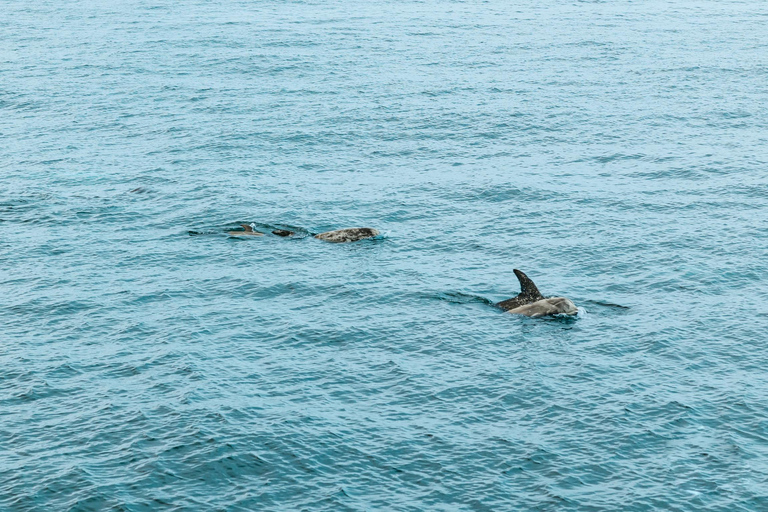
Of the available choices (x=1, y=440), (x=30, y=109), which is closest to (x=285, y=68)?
(x=30, y=109)

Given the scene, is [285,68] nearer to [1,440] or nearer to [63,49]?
[63,49]

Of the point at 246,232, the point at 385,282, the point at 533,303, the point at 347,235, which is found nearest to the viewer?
the point at 533,303

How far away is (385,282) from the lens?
186 feet

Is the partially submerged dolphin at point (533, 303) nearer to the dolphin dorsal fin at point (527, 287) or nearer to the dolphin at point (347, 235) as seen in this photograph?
the dolphin dorsal fin at point (527, 287)

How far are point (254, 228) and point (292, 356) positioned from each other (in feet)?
58.8

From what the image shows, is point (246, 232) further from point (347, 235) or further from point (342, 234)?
point (347, 235)

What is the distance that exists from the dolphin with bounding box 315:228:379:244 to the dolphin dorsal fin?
13.3m

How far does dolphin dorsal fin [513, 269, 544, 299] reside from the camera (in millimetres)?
51781

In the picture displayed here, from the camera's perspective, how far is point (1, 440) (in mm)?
40250

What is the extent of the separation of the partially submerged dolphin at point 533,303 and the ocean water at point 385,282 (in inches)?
47.4

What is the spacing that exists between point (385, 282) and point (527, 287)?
8.69 m

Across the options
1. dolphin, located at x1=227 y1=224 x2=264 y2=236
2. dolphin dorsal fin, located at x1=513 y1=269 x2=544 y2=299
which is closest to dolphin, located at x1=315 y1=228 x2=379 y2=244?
dolphin, located at x1=227 y1=224 x2=264 y2=236

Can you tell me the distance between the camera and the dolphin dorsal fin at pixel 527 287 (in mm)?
51781

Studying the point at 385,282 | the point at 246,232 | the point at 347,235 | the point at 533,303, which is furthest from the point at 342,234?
the point at 533,303
